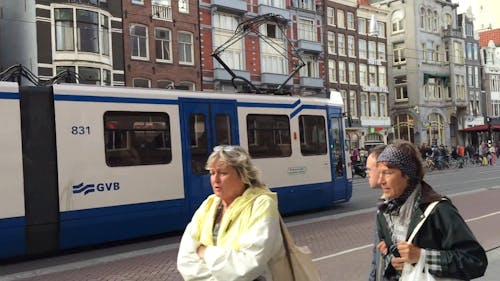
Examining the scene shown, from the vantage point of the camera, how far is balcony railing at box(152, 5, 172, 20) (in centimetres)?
3334

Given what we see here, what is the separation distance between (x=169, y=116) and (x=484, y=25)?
3104 inches

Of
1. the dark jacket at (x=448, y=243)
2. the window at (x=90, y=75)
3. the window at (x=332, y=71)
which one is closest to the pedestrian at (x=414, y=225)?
the dark jacket at (x=448, y=243)

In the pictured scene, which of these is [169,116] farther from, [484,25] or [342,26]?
[484,25]

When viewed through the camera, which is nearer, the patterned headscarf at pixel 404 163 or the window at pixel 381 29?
the patterned headscarf at pixel 404 163

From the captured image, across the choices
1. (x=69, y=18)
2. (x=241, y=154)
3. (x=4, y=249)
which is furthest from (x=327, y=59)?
(x=241, y=154)

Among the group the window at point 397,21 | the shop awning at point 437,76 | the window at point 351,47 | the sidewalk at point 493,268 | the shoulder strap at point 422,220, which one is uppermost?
the window at point 397,21

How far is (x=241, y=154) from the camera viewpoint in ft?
9.32

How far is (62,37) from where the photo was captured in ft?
93.4

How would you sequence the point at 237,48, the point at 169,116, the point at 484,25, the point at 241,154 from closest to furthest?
the point at 241,154
the point at 169,116
the point at 237,48
the point at 484,25

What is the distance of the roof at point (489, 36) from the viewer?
7350cm

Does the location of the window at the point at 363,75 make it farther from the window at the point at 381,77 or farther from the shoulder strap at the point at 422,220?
the shoulder strap at the point at 422,220

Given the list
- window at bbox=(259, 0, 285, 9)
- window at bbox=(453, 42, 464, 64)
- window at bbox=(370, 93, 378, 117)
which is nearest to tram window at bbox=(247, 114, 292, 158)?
window at bbox=(259, 0, 285, 9)

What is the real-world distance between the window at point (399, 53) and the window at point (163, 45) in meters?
30.4

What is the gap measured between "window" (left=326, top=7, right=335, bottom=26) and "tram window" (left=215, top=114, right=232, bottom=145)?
3716 cm
